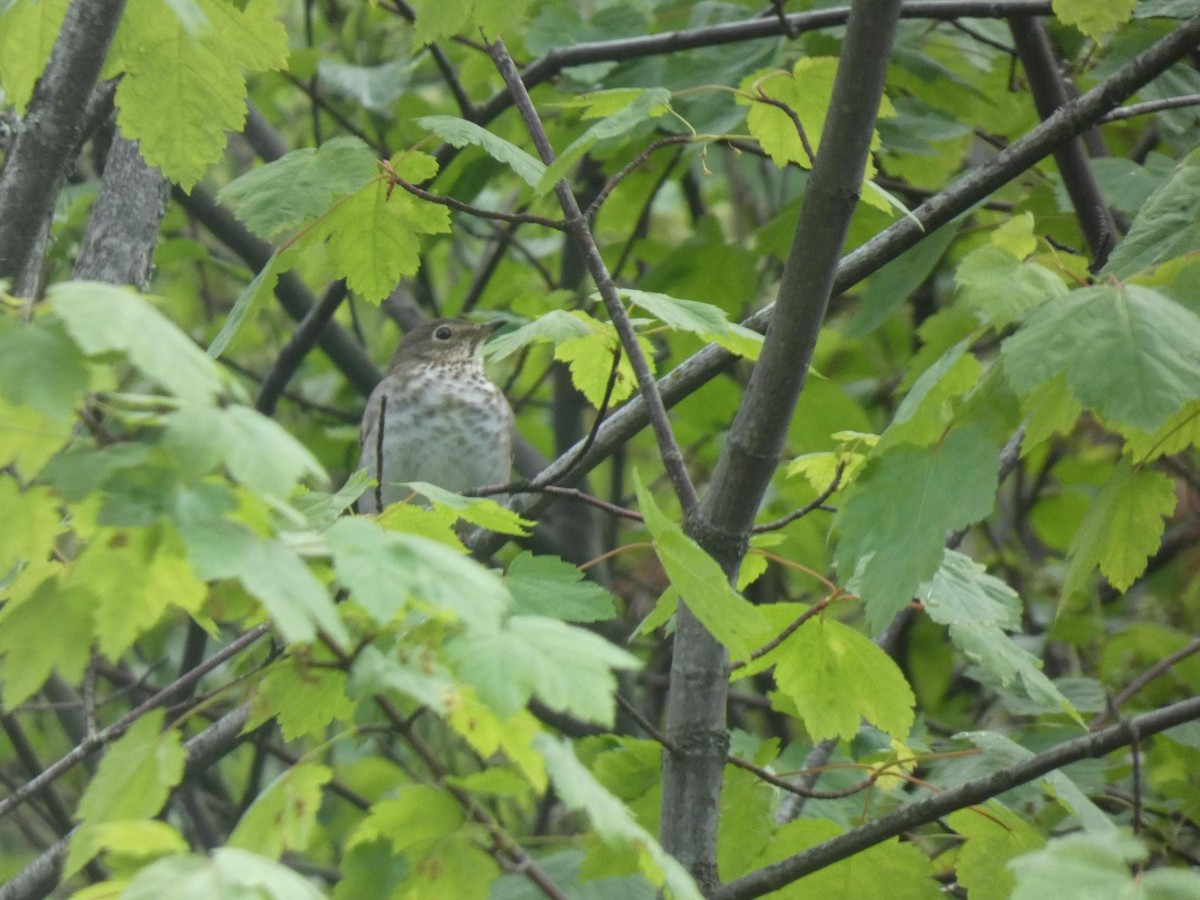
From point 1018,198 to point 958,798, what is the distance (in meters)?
2.26

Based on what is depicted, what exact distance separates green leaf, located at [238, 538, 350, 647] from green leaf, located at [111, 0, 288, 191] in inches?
49.6

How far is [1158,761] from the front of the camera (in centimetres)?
393

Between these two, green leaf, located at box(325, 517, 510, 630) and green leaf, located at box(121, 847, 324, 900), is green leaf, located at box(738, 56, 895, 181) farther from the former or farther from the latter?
green leaf, located at box(121, 847, 324, 900)

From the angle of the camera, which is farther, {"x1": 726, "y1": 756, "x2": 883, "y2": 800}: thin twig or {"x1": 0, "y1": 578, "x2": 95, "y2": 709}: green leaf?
{"x1": 726, "y1": 756, "x2": 883, "y2": 800}: thin twig

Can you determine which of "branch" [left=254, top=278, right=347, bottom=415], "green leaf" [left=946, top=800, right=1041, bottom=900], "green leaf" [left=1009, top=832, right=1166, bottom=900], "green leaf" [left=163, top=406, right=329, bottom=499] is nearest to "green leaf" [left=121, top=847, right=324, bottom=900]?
"green leaf" [left=163, top=406, right=329, bottom=499]

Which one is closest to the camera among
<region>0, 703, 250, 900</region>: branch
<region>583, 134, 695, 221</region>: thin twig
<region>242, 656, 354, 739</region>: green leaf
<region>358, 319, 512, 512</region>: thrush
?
<region>242, 656, 354, 739</region>: green leaf

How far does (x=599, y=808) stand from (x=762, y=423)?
0.84m

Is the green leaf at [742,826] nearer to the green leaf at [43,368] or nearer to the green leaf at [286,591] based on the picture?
the green leaf at [286,591]

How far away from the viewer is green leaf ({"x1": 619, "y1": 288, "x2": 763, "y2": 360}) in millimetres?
2053

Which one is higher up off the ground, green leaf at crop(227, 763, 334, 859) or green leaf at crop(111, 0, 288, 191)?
green leaf at crop(111, 0, 288, 191)

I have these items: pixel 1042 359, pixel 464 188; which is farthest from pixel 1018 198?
pixel 1042 359

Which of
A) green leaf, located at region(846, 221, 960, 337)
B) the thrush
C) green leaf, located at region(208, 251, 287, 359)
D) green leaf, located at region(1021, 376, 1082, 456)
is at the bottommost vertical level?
the thrush

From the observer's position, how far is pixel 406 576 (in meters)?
1.30

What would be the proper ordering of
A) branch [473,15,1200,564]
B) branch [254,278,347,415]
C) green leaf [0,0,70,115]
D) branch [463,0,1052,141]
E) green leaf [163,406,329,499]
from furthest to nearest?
branch [254,278,347,415] < branch [463,0,1052,141] < branch [473,15,1200,564] < green leaf [0,0,70,115] < green leaf [163,406,329,499]
